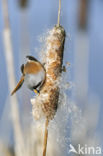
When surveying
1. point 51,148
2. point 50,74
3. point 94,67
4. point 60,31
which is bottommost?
point 51,148

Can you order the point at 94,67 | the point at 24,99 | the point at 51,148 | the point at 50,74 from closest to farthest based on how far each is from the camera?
the point at 50,74, the point at 51,148, the point at 24,99, the point at 94,67

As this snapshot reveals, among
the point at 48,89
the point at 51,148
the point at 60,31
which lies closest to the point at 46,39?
the point at 60,31

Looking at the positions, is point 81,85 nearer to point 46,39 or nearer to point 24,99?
point 24,99
